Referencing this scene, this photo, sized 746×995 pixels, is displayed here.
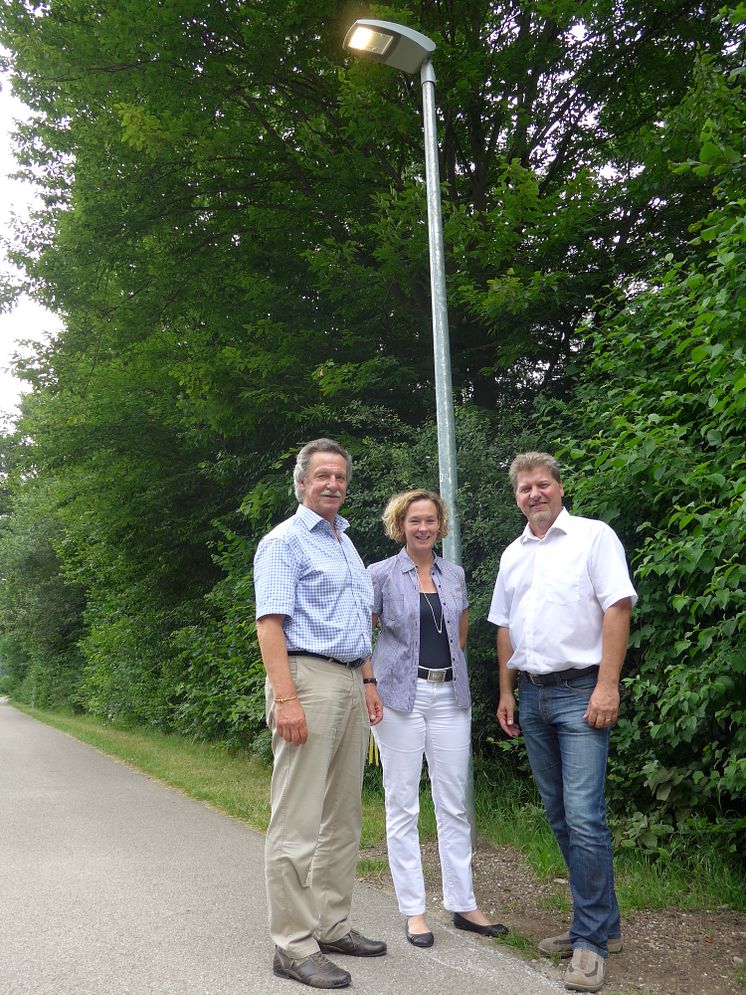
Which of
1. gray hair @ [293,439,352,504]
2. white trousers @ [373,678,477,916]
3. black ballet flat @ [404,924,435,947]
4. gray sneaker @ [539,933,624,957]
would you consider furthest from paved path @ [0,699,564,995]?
gray hair @ [293,439,352,504]

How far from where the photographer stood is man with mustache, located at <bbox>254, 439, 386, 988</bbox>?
3.57 meters

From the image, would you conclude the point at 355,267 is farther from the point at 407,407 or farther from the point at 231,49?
the point at 231,49

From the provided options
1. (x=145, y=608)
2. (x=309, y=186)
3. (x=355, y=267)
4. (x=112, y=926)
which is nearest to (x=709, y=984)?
(x=112, y=926)

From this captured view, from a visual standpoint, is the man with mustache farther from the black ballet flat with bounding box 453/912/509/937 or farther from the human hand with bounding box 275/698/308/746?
the black ballet flat with bounding box 453/912/509/937

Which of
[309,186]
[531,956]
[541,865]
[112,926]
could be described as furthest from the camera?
[309,186]

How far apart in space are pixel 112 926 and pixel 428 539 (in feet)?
7.89

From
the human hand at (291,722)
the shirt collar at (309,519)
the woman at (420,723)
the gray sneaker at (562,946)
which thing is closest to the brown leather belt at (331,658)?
the human hand at (291,722)

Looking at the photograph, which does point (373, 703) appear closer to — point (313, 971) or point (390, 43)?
point (313, 971)

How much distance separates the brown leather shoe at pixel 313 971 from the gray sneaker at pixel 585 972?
0.88 metres

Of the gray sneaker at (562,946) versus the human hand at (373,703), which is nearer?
the gray sneaker at (562,946)

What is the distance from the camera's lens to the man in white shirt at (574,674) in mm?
3604

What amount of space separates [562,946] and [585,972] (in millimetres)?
369

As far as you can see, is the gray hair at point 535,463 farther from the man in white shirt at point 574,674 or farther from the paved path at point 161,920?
the paved path at point 161,920

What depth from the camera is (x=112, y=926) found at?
13.6ft
